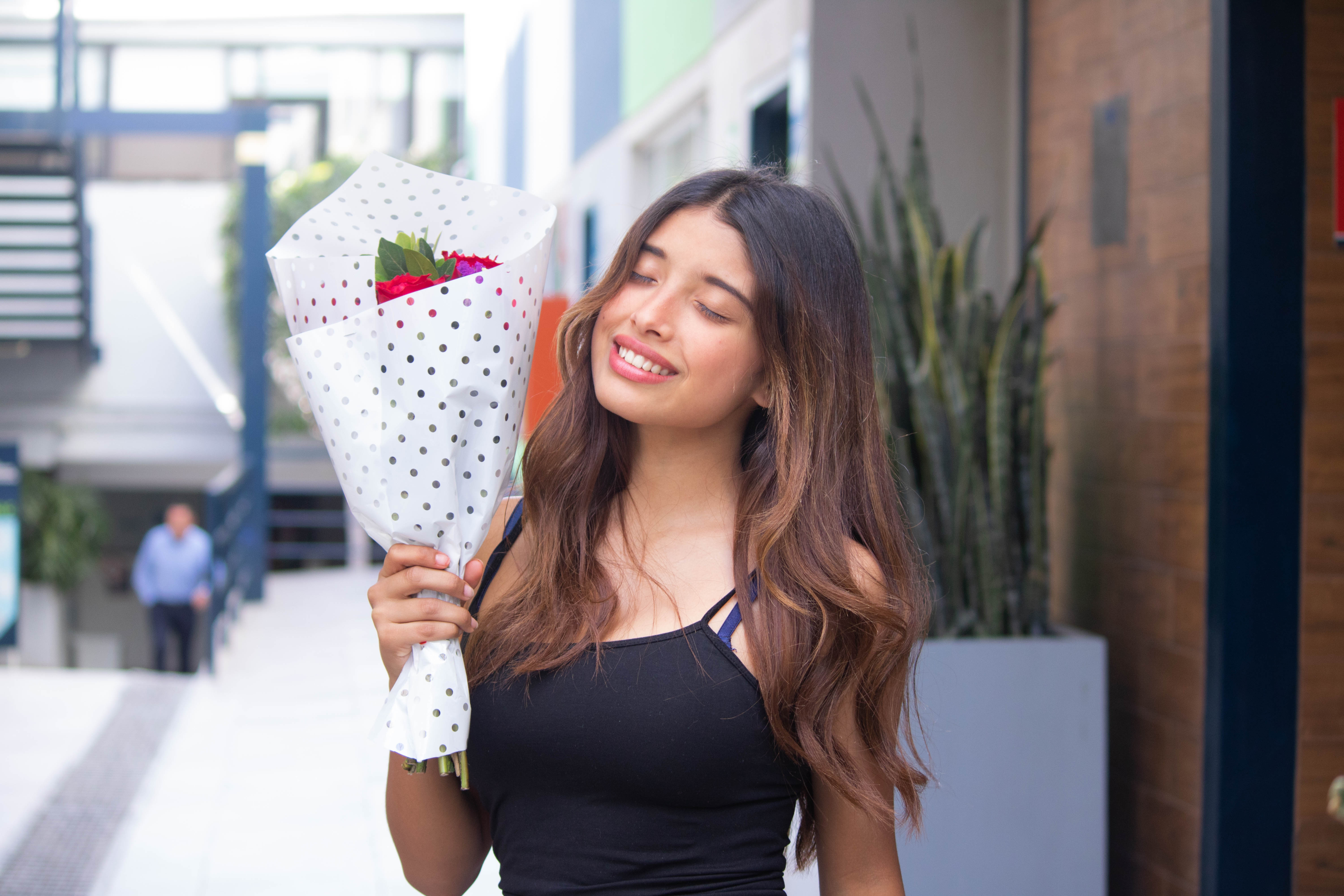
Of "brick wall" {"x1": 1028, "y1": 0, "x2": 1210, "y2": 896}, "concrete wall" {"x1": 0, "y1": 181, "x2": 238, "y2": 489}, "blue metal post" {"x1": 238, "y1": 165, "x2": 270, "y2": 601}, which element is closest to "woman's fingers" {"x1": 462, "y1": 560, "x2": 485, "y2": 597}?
"brick wall" {"x1": 1028, "y1": 0, "x2": 1210, "y2": 896}

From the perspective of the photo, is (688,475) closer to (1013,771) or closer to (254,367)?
(1013,771)

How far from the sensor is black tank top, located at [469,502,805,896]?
1105 mm

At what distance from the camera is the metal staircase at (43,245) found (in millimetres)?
10000

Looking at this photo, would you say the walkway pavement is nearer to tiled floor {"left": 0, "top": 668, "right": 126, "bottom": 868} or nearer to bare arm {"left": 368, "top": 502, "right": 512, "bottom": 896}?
tiled floor {"left": 0, "top": 668, "right": 126, "bottom": 868}

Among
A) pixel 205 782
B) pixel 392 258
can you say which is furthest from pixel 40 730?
pixel 392 258

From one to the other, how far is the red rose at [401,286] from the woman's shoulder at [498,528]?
11.4 inches

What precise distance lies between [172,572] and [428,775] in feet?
27.7

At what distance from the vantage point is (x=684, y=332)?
1.14 m

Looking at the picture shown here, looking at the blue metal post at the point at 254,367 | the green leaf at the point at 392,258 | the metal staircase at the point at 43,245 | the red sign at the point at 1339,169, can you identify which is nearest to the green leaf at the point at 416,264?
the green leaf at the point at 392,258

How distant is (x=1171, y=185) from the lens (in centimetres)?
244

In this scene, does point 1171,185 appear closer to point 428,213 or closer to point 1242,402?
point 1242,402

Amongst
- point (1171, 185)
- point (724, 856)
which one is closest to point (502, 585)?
point (724, 856)

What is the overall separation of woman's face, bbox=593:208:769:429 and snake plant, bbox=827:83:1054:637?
1.25m

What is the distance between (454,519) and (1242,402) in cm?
169
